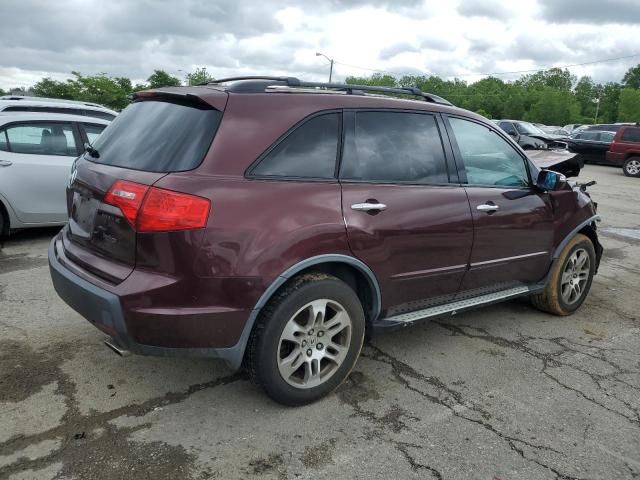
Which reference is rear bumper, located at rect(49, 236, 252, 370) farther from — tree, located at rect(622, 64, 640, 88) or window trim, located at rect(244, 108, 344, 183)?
tree, located at rect(622, 64, 640, 88)

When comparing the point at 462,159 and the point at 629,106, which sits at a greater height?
the point at 629,106

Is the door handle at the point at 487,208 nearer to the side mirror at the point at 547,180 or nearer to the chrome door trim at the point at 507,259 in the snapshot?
the chrome door trim at the point at 507,259

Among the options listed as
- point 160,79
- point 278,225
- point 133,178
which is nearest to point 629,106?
point 160,79

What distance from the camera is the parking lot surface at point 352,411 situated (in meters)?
2.66

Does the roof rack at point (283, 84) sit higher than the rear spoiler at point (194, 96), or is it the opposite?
the roof rack at point (283, 84)

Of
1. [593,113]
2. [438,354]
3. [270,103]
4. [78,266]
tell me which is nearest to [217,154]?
[270,103]

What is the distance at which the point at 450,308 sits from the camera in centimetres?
378

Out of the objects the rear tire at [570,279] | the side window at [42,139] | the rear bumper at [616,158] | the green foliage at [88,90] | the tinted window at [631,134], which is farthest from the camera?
the green foliage at [88,90]

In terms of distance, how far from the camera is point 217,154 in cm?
279

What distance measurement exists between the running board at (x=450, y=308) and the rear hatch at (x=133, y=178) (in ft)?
4.73

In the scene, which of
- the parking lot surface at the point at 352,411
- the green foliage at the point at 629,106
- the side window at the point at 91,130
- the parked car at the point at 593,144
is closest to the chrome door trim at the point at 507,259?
the parking lot surface at the point at 352,411

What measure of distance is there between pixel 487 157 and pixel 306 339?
203 cm

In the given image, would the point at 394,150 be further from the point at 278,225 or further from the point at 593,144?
the point at 593,144

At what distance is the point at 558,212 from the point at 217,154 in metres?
2.99
